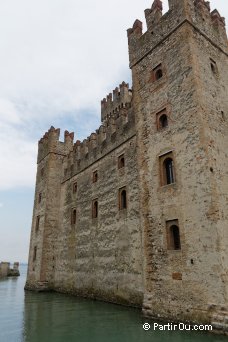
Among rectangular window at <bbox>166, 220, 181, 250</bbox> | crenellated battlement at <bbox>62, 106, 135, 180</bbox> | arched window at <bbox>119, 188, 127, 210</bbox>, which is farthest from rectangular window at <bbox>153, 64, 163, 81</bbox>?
rectangular window at <bbox>166, 220, 181, 250</bbox>

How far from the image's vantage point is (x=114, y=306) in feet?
41.3

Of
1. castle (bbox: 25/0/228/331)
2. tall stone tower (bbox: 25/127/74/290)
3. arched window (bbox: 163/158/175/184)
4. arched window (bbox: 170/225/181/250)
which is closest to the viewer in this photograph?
castle (bbox: 25/0/228/331)

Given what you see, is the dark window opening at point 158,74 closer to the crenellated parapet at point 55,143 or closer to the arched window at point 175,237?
the arched window at point 175,237

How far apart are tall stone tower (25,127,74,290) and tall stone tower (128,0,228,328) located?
35.5 feet

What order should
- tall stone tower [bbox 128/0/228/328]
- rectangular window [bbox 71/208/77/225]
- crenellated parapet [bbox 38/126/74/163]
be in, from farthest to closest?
crenellated parapet [bbox 38/126/74/163], rectangular window [bbox 71/208/77/225], tall stone tower [bbox 128/0/228/328]

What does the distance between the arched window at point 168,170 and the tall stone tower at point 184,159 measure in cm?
4

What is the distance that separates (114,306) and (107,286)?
1.40m

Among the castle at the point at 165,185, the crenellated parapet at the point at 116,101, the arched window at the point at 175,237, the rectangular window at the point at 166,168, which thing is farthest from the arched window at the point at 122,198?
the crenellated parapet at the point at 116,101

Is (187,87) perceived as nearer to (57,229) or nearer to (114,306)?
(114,306)

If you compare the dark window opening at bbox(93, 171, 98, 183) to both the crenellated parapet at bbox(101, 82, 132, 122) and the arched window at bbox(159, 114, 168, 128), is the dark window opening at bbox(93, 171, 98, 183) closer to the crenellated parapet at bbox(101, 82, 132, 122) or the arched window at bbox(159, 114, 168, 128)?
the arched window at bbox(159, 114, 168, 128)

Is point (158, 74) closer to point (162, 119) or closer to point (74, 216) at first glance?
point (162, 119)

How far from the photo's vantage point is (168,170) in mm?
10906

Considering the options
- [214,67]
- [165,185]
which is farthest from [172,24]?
[165,185]

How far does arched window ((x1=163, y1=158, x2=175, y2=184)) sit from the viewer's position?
10.7 metres
